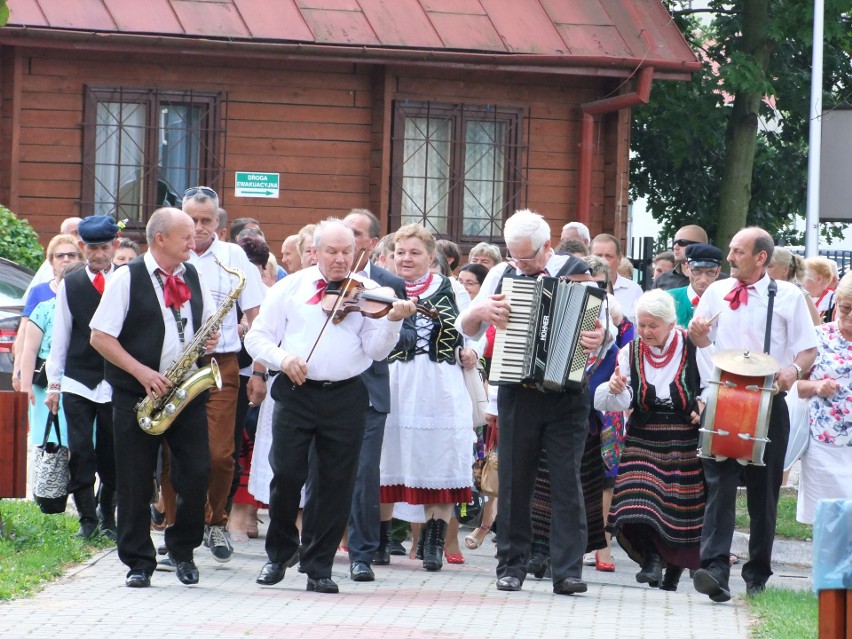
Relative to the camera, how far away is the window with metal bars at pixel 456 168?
1889 cm

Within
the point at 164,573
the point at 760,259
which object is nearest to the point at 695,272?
the point at 760,259

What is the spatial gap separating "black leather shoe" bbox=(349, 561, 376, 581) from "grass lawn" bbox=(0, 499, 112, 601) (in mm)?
1608

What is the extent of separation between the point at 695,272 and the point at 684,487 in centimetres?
228

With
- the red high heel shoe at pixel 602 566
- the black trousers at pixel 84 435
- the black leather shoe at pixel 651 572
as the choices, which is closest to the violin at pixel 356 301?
the black trousers at pixel 84 435

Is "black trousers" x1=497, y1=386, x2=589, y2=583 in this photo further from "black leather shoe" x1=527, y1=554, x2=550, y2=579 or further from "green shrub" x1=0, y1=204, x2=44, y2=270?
"green shrub" x1=0, y1=204, x2=44, y2=270

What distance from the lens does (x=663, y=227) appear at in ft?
82.5

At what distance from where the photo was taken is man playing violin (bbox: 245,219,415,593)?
8.45m

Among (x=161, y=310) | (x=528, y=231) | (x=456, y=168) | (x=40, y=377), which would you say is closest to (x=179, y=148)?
(x=456, y=168)

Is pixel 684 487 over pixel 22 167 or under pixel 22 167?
under

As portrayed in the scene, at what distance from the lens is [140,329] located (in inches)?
326

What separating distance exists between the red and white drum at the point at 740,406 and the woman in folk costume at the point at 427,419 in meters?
1.80

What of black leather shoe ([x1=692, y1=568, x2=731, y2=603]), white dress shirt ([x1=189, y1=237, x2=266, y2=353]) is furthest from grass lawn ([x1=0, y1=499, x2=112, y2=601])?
black leather shoe ([x1=692, y1=568, x2=731, y2=603])

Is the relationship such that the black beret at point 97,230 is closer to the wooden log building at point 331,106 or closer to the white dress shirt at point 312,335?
the white dress shirt at point 312,335

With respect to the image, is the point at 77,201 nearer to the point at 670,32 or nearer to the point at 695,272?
the point at 670,32
